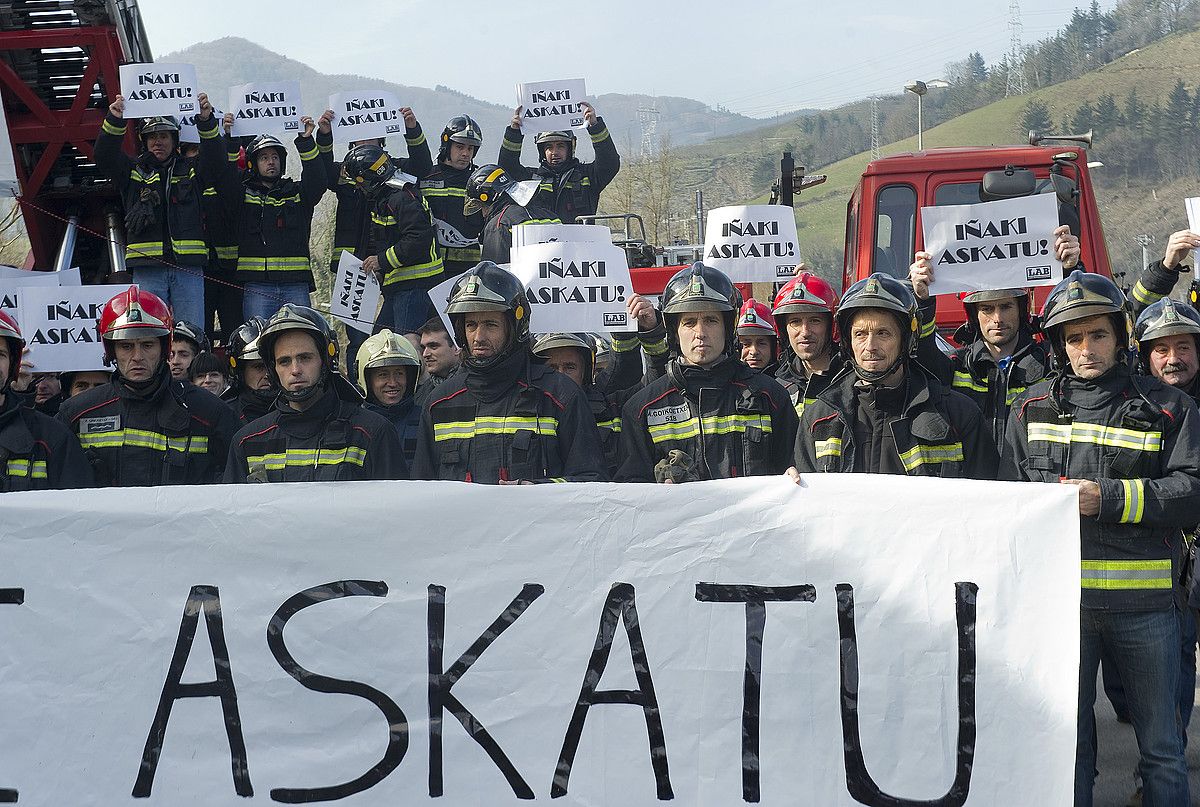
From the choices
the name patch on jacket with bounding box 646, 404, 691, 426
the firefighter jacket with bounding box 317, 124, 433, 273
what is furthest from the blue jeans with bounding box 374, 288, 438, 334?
the name patch on jacket with bounding box 646, 404, 691, 426

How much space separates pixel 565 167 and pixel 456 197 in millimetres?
966

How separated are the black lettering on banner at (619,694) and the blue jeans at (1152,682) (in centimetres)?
165

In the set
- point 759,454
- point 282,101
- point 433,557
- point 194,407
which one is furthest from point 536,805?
point 282,101

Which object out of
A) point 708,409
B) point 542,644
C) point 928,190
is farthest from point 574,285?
point 928,190

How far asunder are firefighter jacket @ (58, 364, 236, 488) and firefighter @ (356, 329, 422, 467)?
1118 mm

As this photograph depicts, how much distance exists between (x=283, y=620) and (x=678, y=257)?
9730 millimetres

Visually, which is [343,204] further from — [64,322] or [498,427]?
[498,427]

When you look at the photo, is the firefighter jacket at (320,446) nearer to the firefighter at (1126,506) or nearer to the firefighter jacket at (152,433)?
the firefighter jacket at (152,433)

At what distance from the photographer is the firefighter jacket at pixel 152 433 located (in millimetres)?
6105

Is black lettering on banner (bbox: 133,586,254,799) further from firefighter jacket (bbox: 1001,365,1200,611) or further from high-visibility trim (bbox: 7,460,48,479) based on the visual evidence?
firefighter jacket (bbox: 1001,365,1200,611)

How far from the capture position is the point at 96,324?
25.8 feet

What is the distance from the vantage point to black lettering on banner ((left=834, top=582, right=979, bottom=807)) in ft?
14.8

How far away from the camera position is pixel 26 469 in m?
5.64

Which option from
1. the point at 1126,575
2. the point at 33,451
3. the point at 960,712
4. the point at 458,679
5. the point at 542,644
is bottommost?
the point at 960,712
